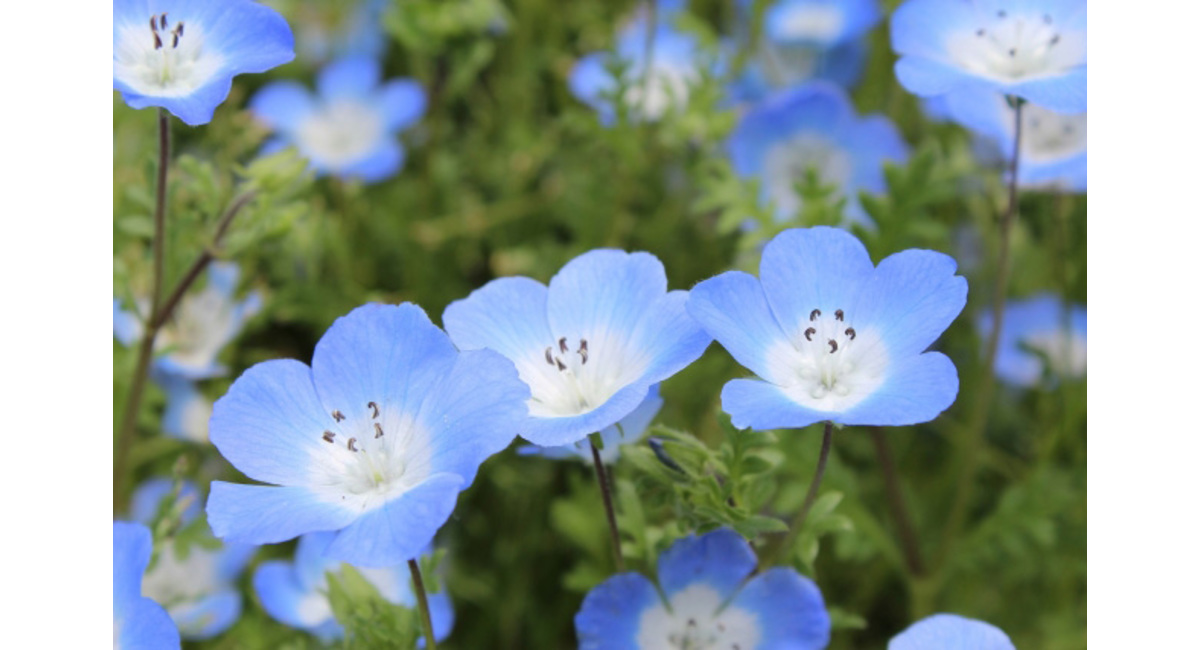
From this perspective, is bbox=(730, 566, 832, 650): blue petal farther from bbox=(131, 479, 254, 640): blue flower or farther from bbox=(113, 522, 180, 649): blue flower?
bbox=(131, 479, 254, 640): blue flower

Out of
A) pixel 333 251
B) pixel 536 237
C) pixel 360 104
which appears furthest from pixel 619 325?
pixel 360 104

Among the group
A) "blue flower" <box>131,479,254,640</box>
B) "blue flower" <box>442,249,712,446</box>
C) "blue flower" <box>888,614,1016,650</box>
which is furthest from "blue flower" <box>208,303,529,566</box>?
"blue flower" <box>131,479,254,640</box>

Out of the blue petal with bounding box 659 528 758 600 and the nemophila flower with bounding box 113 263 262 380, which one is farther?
the nemophila flower with bounding box 113 263 262 380

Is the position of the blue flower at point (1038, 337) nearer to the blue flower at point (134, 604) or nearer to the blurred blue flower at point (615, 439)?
the blurred blue flower at point (615, 439)

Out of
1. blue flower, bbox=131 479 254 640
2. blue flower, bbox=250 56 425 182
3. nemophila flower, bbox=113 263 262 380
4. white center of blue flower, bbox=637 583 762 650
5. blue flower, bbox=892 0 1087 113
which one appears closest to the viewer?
white center of blue flower, bbox=637 583 762 650

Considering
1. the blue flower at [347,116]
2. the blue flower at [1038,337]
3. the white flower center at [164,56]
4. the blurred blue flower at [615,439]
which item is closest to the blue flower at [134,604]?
the blurred blue flower at [615,439]

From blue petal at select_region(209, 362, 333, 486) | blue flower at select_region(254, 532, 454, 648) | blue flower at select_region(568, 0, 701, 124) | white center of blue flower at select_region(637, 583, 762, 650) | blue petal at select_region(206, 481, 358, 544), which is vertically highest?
blue flower at select_region(568, 0, 701, 124)

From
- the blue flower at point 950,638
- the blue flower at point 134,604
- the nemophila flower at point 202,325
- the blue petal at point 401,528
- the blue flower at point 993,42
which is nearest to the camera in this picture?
the blue petal at point 401,528
